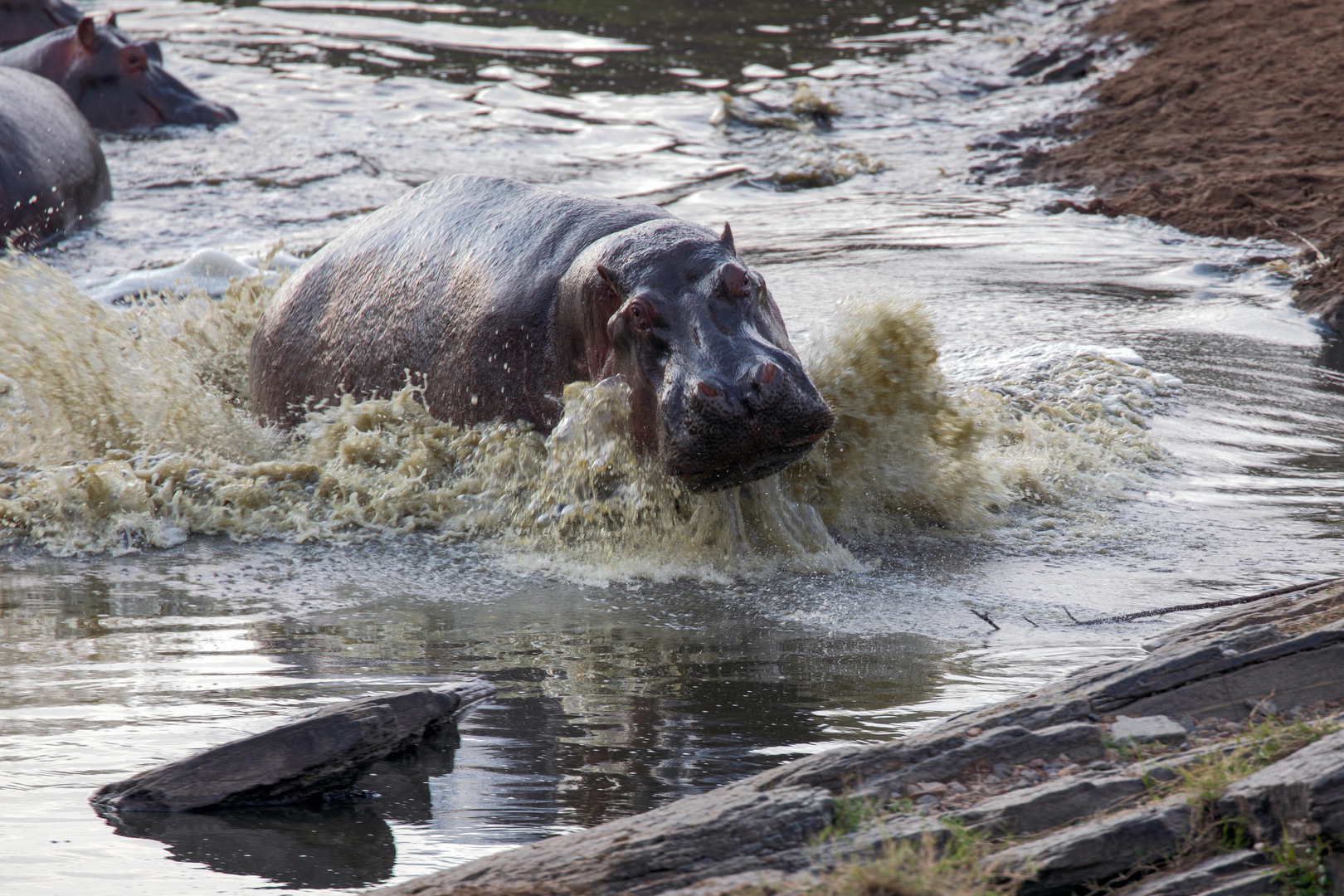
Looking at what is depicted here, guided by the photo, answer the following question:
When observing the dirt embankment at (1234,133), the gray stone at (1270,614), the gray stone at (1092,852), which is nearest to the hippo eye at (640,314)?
the gray stone at (1270,614)

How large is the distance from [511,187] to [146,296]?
9.65 feet

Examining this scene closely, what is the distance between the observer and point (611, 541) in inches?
194

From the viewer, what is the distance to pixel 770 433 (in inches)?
171

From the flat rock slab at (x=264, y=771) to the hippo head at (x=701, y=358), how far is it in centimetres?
180

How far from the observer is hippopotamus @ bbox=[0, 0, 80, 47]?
15312mm

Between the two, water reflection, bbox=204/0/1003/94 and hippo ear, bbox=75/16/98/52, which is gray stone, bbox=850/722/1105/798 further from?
water reflection, bbox=204/0/1003/94

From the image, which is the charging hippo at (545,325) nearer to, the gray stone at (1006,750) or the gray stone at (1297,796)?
the gray stone at (1006,750)

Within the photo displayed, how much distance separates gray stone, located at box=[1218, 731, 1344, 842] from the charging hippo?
7.59ft

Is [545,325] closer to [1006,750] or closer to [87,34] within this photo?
[1006,750]

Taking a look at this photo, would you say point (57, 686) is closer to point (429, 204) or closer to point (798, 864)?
point (798, 864)

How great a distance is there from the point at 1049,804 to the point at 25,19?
53.3 feet

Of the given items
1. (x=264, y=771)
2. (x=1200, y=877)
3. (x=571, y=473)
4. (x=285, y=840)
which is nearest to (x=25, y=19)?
(x=571, y=473)

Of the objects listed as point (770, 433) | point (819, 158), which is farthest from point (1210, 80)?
point (770, 433)

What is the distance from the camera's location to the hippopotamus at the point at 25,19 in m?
15.3
